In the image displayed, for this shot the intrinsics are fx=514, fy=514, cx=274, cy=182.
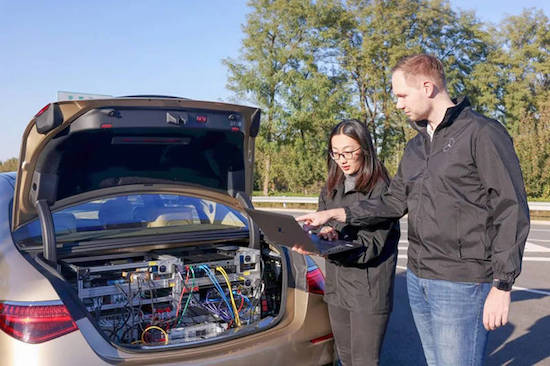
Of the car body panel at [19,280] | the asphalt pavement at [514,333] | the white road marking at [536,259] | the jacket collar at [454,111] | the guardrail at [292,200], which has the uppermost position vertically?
the jacket collar at [454,111]

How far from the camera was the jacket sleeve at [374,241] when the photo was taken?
2738mm

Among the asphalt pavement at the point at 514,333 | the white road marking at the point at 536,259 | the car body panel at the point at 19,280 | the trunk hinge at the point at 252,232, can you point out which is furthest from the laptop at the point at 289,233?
the white road marking at the point at 536,259

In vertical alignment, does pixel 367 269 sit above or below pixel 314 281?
above

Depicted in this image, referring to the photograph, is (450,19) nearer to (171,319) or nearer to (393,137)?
(393,137)

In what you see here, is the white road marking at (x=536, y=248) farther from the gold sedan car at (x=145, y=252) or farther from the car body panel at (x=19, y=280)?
the car body panel at (x=19, y=280)

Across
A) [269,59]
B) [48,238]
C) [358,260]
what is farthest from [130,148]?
[269,59]

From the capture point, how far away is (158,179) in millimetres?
3514

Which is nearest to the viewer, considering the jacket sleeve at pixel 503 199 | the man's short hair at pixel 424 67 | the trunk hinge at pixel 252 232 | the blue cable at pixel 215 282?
the jacket sleeve at pixel 503 199

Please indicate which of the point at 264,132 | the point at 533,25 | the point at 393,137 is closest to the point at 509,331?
the point at 264,132

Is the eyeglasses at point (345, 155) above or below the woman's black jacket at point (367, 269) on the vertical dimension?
above

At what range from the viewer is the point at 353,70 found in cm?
3366

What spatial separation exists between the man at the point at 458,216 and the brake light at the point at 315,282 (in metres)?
0.77

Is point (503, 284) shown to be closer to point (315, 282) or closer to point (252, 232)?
point (315, 282)

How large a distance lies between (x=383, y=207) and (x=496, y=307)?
0.81 metres
